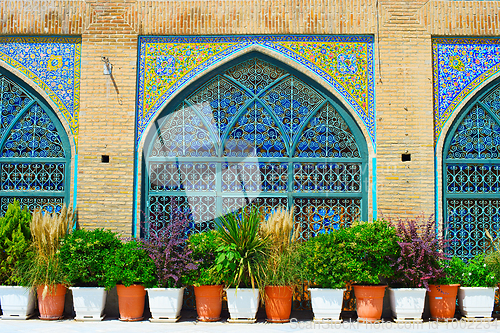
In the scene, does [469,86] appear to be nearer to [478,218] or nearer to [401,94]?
[401,94]

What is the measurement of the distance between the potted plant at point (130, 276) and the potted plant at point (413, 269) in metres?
3.09

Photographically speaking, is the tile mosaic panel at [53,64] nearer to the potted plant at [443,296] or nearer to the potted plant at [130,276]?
the potted plant at [130,276]

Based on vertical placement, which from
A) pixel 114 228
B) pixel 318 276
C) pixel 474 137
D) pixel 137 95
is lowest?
pixel 318 276

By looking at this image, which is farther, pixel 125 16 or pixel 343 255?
pixel 125 16

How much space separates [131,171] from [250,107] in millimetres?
1956

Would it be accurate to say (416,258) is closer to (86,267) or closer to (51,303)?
(86,267)

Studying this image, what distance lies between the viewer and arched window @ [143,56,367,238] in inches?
291

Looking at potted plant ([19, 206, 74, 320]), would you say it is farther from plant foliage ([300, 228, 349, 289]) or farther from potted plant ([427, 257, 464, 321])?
potted plant ([427, 257, 464, 321])

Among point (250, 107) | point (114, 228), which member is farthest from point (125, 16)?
point (114, 228)

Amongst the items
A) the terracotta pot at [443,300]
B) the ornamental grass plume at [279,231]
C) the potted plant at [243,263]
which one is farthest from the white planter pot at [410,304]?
the potted plant at [243,263]

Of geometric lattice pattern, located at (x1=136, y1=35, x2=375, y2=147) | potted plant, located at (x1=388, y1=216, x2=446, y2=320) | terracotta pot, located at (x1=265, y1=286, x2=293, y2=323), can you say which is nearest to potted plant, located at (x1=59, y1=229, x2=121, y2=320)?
geometric lattice pattern, located at (x1=136, y1=35, x2=375, y2=147)

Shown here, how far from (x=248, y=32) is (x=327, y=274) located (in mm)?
3620

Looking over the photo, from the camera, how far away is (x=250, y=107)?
7547 millimetres

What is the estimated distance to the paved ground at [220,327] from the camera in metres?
5.93
